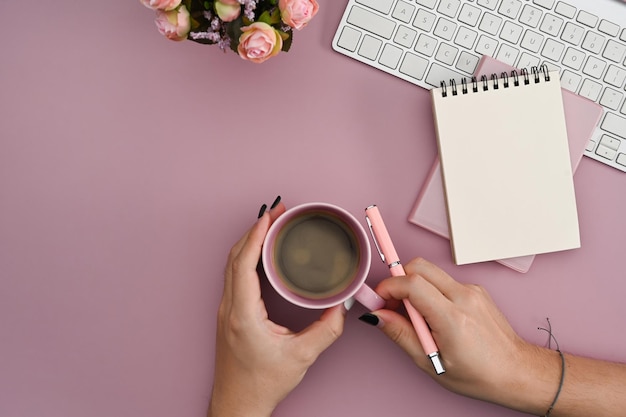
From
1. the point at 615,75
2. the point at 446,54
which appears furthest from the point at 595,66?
the point at 446,54

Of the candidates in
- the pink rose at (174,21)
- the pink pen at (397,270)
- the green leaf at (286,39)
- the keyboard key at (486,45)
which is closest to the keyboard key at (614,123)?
the keyboard key at (486,45)

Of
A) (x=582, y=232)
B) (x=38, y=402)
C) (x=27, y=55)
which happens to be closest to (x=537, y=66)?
(x=582, y=232)

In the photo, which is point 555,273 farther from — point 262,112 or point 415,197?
point 262,112

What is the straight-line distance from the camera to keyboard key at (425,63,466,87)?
0.92 metres

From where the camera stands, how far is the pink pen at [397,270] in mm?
798

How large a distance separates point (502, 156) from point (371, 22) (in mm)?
318

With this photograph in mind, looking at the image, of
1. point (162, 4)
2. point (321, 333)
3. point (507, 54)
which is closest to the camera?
point (162, 4)

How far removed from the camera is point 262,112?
0.95 metres

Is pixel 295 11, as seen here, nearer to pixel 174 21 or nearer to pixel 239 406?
pixel 174 21

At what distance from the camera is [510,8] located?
915mm

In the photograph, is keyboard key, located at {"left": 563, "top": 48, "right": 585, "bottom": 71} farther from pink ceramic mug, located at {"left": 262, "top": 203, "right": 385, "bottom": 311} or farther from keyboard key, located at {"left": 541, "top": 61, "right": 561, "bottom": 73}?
pink ceramic mug, located at {"left": 262, "top": 203, "right": 385, "bottom": 311}

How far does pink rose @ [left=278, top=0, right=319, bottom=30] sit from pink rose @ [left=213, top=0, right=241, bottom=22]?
2.4 inches

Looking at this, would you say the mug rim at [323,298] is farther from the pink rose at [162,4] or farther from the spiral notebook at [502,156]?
the pink rose at [162,4]

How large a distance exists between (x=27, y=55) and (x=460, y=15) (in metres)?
0.77
